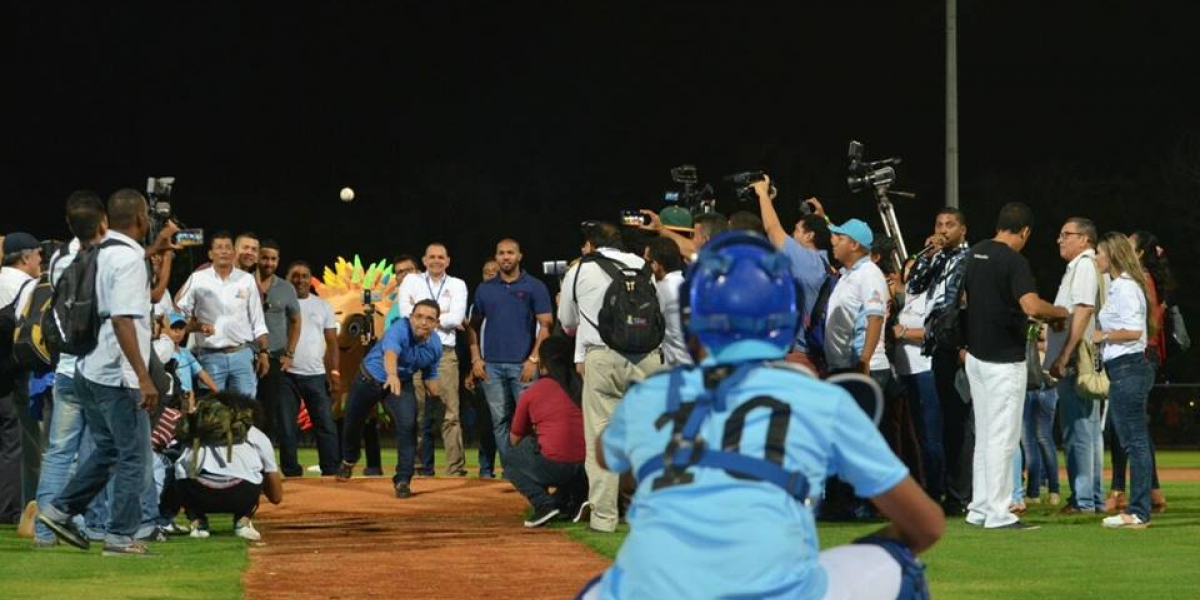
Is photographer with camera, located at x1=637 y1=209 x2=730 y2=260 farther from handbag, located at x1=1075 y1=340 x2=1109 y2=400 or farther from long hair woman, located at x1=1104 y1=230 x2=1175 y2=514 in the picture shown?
long hair woman, located at x1=1104 y1=230 x2=1175 y2=514

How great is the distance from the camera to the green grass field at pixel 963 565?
28.5 feet

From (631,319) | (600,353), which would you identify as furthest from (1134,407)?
(600,353)

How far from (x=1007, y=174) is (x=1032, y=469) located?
36.4 m

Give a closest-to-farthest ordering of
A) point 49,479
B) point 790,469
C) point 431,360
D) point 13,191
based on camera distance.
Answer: point 790,469, point 49,479, point 431,360, point 13,191

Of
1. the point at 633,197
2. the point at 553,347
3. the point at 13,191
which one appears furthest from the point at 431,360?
the point at 633,197

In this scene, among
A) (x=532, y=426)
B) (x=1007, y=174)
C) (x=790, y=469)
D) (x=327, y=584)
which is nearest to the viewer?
(x=790, y=469)

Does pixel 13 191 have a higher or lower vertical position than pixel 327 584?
higher

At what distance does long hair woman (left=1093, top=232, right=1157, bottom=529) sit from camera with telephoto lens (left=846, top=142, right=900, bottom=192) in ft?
7.82

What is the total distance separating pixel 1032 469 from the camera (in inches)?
570

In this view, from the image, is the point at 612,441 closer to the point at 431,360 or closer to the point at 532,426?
the point at 532,426

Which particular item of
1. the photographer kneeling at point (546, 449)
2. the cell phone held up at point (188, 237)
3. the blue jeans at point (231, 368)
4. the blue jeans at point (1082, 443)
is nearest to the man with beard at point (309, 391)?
the blue jeans at point (231, 368)

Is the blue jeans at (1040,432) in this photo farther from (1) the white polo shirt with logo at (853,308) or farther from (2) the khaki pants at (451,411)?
(2) the khaki pants at (451,411)

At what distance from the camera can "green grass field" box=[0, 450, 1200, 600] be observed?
8.68 meters

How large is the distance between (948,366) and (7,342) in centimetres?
664
